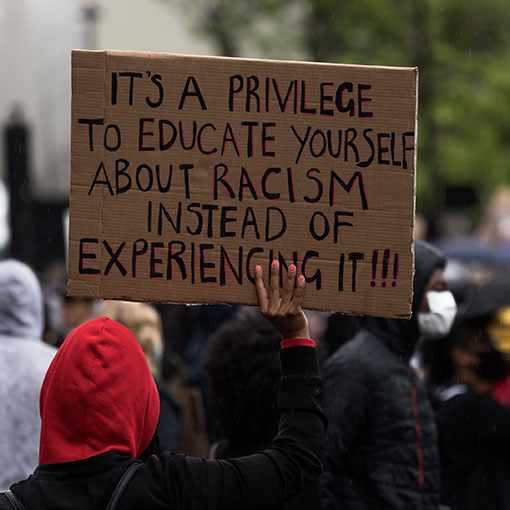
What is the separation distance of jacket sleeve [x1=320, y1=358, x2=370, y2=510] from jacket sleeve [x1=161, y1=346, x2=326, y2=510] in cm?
122

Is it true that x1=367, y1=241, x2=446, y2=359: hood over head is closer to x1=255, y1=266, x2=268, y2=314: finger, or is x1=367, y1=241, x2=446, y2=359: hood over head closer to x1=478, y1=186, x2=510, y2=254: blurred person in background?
x1=255, y1=266, x2=268, y2=314: finger

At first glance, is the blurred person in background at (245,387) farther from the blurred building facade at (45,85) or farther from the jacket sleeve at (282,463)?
the blurred building facade at (45,85)

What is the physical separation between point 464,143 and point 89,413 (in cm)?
1962

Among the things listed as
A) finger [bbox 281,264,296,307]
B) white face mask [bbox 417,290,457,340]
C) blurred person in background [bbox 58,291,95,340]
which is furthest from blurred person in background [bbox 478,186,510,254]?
finger [bbox 281,264,296,307]

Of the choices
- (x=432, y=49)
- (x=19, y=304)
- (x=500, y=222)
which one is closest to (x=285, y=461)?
(x=19, y=304)

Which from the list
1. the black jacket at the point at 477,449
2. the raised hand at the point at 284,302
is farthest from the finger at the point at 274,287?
the black jacket at the point at 477,449

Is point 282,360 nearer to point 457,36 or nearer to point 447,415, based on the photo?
point 447,415

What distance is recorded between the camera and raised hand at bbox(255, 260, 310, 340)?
2.65 m

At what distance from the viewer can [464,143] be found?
21.3m

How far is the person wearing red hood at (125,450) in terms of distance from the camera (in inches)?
94.6

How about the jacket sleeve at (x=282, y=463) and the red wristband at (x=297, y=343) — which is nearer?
the jacket sleeve at (x=282, y=463)

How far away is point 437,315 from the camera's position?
13.6 feet

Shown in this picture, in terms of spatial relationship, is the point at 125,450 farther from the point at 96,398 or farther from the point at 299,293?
the point at 299,293

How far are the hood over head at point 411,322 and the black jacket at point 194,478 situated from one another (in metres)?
1.55
